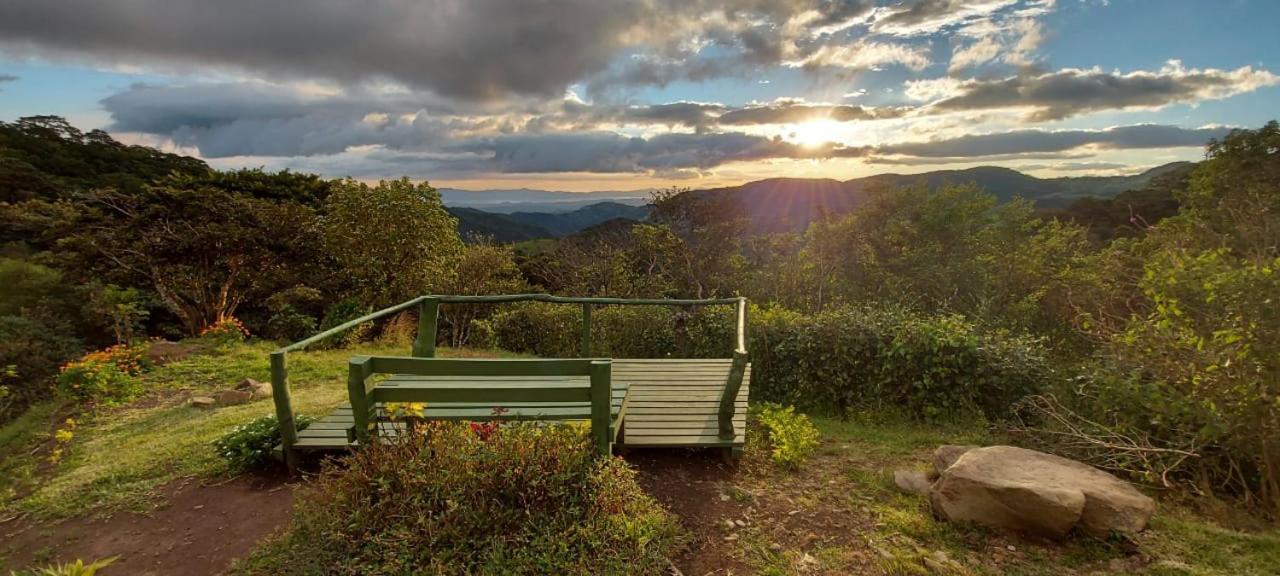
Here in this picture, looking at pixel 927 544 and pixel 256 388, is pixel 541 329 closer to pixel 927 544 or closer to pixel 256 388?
pixel 256 388

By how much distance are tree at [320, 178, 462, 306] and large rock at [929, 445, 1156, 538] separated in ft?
47.3

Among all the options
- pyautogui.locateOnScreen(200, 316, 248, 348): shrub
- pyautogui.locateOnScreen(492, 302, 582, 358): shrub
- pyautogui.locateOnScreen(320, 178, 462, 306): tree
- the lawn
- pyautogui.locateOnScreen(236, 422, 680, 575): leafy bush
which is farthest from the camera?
pyautogui.locateOnScreen(320, 178, 462, 306): tree

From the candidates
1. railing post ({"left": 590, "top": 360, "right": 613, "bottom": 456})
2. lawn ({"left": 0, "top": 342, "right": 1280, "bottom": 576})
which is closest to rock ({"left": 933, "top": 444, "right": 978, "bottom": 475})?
lawn ({"left": 0, "top": 342, "right": 1280, "bottom": 576})

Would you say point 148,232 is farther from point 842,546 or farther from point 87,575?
point 842,546

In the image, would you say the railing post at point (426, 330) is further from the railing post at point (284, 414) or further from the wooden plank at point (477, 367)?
the wooden plank at point (477, 367)

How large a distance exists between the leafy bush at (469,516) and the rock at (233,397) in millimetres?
4420

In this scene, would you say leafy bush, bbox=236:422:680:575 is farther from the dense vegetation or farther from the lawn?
the dense vegetation

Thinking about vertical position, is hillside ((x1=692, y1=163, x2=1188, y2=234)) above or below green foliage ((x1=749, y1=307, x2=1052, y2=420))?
above

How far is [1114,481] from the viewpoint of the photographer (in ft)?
12.6

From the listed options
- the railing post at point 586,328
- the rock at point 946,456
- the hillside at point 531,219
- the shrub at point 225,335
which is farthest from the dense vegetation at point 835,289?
the hillside at point 531,219

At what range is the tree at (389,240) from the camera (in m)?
15.5

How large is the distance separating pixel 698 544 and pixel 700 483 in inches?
33.1

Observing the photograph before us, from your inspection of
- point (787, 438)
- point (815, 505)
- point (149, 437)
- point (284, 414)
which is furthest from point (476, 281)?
point (815, 505)

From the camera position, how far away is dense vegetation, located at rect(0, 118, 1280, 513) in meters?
4.37
